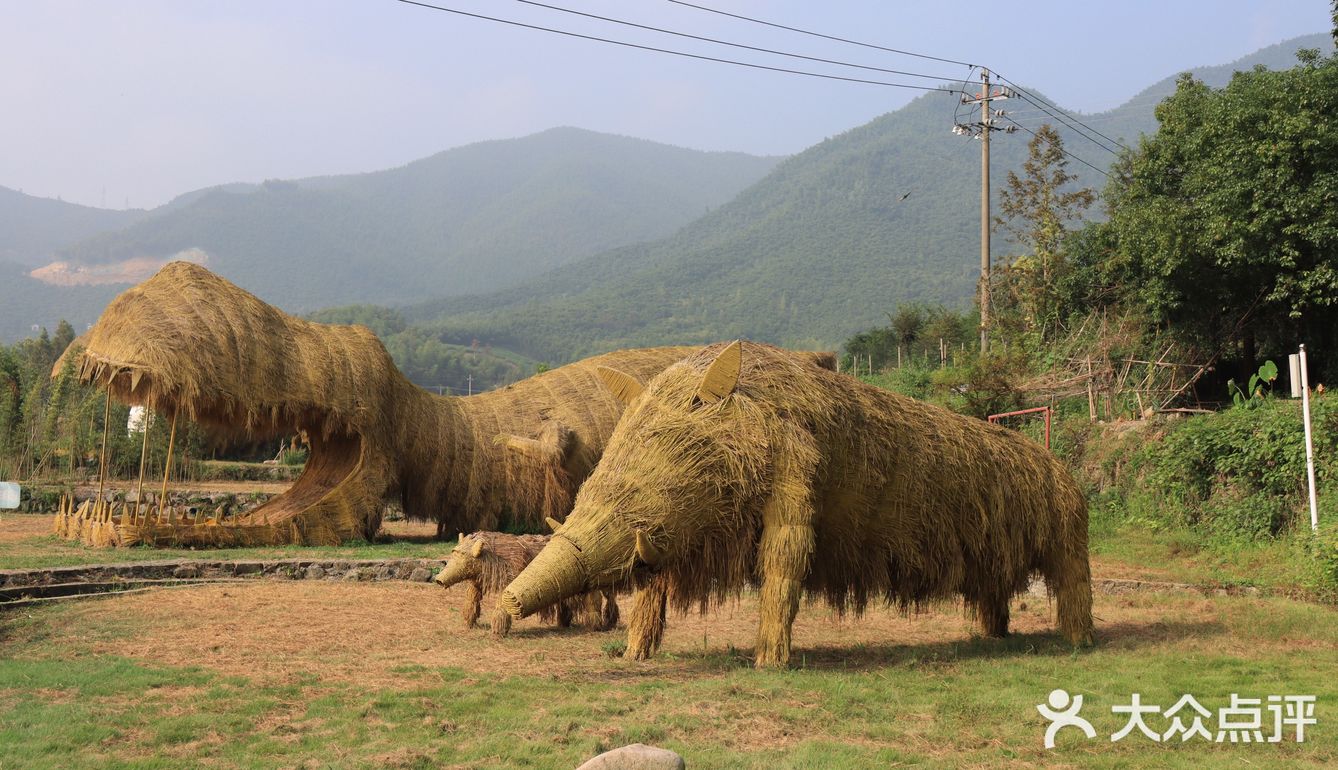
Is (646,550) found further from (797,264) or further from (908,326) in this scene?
(797,264)

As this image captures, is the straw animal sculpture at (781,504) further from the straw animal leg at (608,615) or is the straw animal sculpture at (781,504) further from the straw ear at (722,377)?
the straw animal leg at (608,615)

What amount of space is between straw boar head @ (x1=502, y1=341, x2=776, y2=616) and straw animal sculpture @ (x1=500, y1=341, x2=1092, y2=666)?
1cm

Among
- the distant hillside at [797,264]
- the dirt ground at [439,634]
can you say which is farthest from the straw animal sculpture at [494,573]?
the distant hillside at [797,264]

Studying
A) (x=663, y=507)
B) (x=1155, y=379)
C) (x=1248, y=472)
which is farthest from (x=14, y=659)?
(x=1155, y=379)

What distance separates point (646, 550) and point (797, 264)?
305 feet

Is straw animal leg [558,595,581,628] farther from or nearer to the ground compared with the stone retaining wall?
nearer to the ground

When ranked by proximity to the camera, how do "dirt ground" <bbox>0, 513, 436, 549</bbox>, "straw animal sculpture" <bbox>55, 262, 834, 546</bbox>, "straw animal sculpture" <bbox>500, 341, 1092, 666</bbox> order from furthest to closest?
"dirt ground" <bbox>0, 513, 436, 549</bbox>, "straw animal sculpture" <bbox>55, 262, 834, 546</bbox>, "straw animal sculpture" <bbox>500, 341, 1092, 666</bbox>

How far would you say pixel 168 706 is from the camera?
6867 millimetres

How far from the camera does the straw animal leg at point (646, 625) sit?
8648mm

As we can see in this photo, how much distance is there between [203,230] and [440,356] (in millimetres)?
133575

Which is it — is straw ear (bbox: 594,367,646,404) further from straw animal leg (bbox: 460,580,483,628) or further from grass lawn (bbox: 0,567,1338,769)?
straw animal leg (bbox: 460,580,483,628)

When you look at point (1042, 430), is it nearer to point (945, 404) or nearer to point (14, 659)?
point (945, 404)

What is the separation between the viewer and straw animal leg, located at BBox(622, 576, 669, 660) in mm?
8648

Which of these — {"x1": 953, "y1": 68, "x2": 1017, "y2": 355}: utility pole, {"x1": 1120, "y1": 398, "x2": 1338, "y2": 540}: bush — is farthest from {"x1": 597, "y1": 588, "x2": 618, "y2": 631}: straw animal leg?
{"x1": 953, "y1": 68, "x2": 1017, "y2": 355}: utility pole
